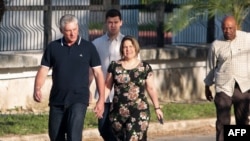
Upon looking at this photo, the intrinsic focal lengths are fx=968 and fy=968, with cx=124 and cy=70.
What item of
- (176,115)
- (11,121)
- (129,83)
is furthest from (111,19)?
(176,115)

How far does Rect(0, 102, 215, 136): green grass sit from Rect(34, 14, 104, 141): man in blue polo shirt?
3.40m

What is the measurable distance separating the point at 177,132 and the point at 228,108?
3582 millimetres

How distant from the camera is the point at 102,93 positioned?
9.96m

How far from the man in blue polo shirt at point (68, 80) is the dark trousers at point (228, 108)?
1.93 m

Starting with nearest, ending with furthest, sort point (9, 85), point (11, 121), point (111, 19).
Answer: point (111, 19), point (11, 121), point (9, 85)

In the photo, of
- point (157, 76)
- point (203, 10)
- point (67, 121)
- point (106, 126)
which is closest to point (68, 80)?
point (67, 121)

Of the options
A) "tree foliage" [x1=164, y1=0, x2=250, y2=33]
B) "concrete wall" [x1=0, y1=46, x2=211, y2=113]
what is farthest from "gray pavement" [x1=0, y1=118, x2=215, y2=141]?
"tree foliage" [x1=164, y1=0, x2=250, y2=33]

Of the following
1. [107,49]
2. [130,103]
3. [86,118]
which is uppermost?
[107,49]

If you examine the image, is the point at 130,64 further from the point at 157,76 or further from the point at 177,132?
the point at 157,76

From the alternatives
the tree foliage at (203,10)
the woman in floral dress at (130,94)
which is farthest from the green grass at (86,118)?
the woman in floral dress at (130,94)

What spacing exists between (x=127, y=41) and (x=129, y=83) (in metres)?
0.45

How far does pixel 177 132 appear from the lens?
14812mm

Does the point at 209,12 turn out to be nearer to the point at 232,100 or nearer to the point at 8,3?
the point at 8,3

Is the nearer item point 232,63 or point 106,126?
point 106,126
